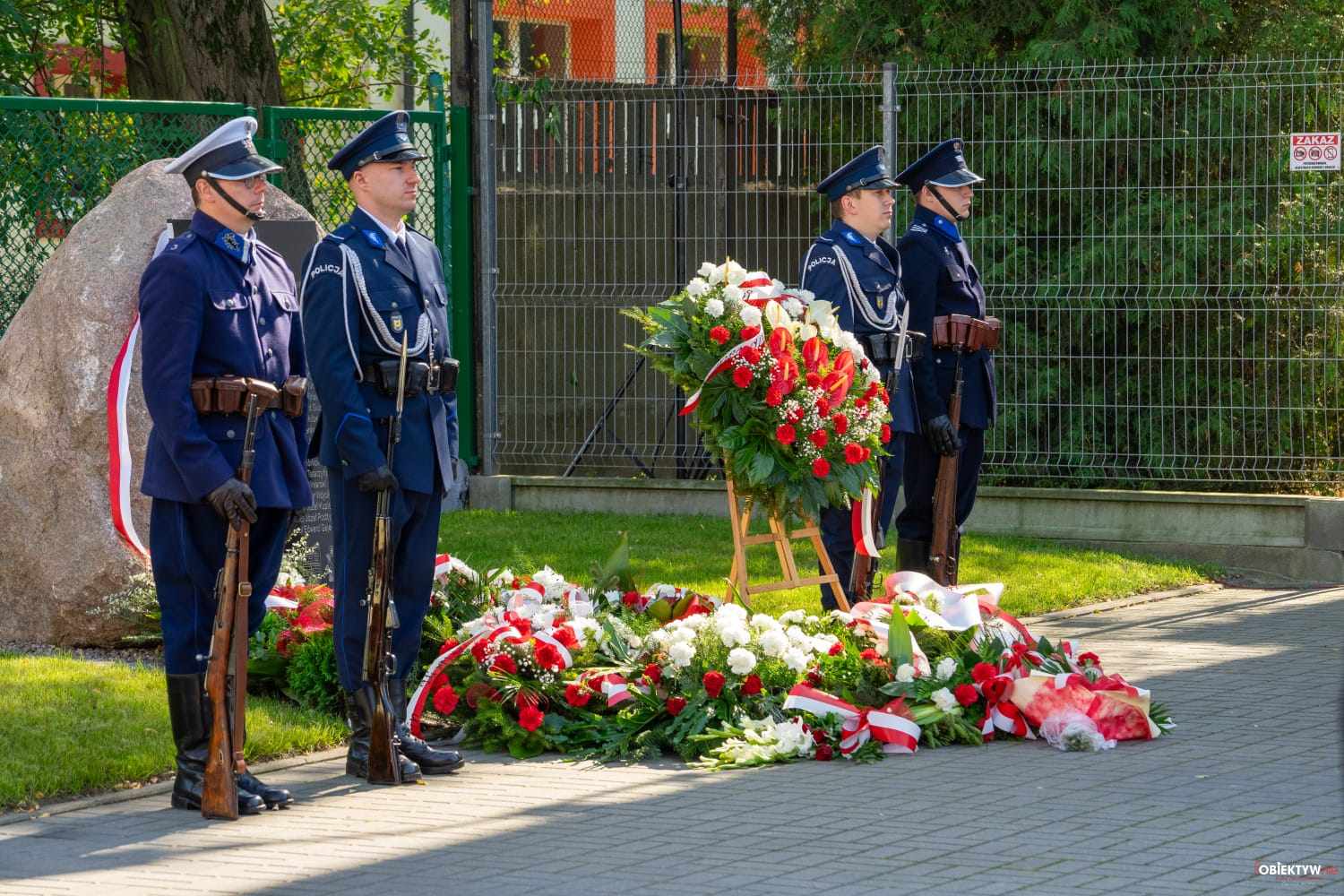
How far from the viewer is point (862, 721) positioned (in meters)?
7.15

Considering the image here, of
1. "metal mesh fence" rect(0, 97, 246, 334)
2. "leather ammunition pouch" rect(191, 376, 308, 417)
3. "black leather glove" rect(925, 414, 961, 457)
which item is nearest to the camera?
"leather ammunition pouch" rect(191, 376, 308, 417)

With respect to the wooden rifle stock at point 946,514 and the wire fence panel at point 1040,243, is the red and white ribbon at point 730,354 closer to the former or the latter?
the wooden rifle stock at point 946,514

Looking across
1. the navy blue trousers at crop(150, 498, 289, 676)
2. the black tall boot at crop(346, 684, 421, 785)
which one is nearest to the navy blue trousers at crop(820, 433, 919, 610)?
the black tall boot at crop(346, 684, 421, 785)

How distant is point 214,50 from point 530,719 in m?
8.25

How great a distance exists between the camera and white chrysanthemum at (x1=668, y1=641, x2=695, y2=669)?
288 inches

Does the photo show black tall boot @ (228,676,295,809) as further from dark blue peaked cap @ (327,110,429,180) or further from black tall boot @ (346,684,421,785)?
dark blue peaked cap @ (327,110,429,180)

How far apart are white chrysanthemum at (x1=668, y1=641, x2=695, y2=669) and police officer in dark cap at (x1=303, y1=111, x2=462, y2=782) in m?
0.92

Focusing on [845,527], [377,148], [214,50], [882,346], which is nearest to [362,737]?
[377,148]

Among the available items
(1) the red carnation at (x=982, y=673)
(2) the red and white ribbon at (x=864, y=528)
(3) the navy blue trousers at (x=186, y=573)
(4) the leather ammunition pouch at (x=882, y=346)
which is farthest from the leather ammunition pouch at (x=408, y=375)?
(4) the leather ammunition pouch at (x=882, y=346)

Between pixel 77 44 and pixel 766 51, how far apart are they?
6.31m

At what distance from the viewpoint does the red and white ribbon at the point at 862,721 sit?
7074mm

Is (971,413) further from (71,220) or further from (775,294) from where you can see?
(71,220)

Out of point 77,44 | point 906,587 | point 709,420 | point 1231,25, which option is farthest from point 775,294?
point 77,44

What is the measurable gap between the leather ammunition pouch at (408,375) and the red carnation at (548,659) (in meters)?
1.18
